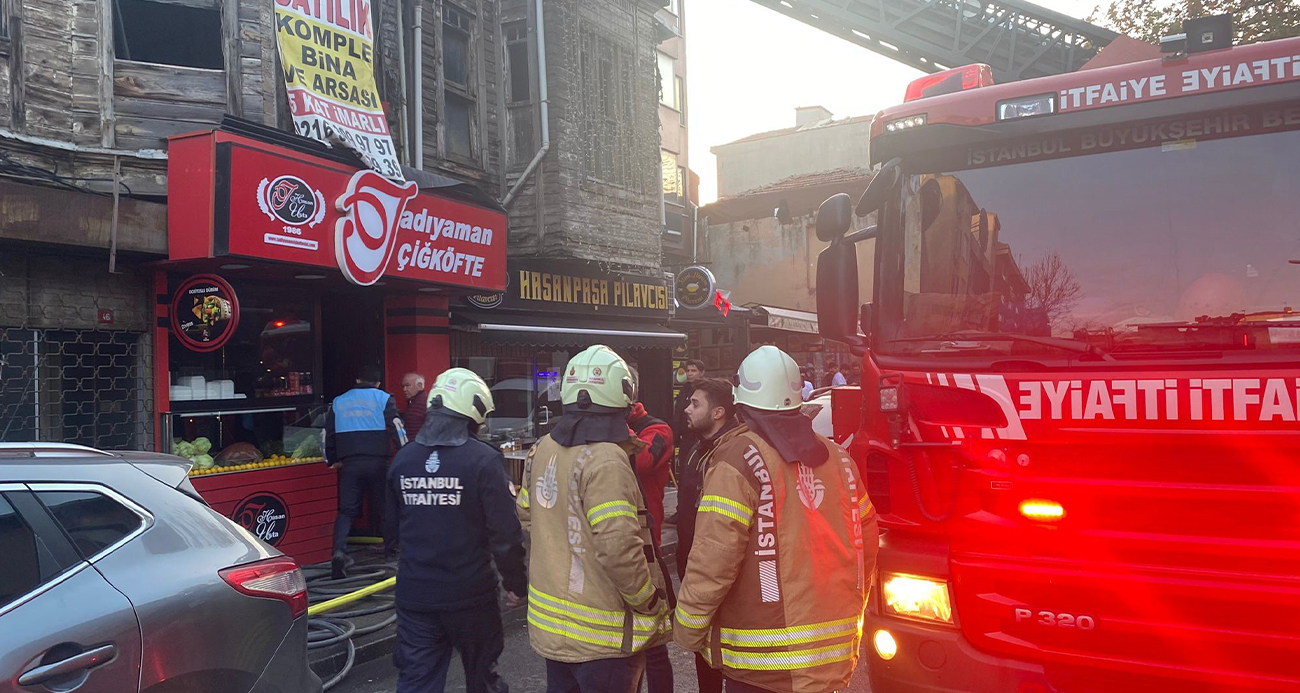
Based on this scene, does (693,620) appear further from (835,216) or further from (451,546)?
(835,216)

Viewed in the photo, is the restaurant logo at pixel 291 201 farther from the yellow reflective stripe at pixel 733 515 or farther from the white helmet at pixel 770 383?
the yellow reflective stripe at pixel 733 515

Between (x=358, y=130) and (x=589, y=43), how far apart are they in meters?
4.36

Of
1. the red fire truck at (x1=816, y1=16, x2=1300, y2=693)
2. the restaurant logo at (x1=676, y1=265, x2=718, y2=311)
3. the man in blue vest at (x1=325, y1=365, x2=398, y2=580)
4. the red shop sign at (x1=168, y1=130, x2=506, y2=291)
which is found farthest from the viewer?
the restaurant logo at (x1=676, y1=265, x2=718, y2=311)

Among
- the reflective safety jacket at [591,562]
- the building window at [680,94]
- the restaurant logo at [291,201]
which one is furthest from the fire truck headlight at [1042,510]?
the building window at [680,94]

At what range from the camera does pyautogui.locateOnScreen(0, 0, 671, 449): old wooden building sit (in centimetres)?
678

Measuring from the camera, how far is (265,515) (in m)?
7.95

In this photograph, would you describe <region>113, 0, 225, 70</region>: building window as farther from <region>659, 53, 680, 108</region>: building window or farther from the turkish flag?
<region>659, 53, 680, 108</region>: building window

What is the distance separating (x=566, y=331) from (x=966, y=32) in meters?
5.94

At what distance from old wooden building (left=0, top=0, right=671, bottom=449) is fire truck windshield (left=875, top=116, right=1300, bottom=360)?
233 inches

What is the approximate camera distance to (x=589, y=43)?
12242 millimetres

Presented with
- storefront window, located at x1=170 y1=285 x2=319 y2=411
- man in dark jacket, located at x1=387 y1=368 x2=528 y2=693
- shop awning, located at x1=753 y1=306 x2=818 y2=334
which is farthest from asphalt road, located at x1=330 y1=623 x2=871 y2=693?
shop awning, located at x1=753 y1=306 x2=818 y2=334

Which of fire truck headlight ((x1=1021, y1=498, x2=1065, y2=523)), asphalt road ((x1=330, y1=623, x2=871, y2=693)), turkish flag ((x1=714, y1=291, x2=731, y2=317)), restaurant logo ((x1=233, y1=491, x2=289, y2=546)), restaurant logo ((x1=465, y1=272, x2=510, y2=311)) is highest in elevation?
turkish flag ((x1=714, y1=291, x2=731, y2=317))

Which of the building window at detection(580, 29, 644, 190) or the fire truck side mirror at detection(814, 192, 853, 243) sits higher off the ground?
the building window at detection(580, 29, 644, 190)

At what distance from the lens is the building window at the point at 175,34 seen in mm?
8086
